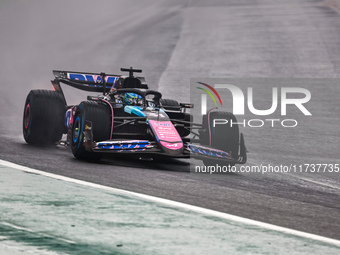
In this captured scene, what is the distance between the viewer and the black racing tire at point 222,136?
9562 millimetres

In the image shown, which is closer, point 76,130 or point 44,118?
point 76,130

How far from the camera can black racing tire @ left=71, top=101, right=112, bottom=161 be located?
9.05m

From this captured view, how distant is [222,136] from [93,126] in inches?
73.8

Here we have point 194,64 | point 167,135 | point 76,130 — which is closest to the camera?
point 167,135

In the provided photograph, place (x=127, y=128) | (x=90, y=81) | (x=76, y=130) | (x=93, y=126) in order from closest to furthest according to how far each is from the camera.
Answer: (x=93, y=126) < (x=76, y=130) < (x=127, y=128) < (x=90, y=81)

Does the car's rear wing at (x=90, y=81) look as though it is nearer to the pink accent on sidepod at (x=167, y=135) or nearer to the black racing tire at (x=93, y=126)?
the black racing tire at (x=93, y=126)

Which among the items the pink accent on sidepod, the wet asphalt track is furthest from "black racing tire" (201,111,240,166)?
the pink accent on sidepod

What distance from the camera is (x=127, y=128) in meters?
10.2

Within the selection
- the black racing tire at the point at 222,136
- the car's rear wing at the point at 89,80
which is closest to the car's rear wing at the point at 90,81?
the car's rear wing at the point at 89,80

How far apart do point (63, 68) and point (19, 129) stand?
13.6m

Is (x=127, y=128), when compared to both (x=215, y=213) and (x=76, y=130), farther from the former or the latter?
(x=215, y=213)

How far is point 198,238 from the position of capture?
167 inches

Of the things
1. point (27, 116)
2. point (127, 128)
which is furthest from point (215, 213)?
point (27, 116)

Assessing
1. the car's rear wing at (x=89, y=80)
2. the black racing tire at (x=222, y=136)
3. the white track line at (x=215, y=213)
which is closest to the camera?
the white track line at (x=215, y=213)
